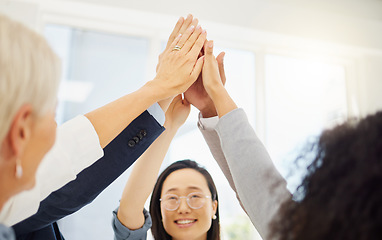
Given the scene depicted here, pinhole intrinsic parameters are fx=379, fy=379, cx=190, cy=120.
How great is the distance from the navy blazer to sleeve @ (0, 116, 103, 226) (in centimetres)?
4

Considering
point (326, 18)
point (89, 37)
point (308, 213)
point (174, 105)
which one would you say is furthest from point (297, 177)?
point (326, 18)

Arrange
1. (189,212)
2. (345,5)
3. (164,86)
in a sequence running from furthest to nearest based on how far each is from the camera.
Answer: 1. (345,5)
2. (189,212)
3. (164,86)

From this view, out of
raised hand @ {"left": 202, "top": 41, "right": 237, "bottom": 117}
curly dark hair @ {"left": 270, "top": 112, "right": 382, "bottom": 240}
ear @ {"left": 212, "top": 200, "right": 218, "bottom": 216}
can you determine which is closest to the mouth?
ear @ {"left": 212, "top": 200, "right": 218, "bottom": 216}

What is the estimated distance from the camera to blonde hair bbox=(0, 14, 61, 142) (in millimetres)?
463

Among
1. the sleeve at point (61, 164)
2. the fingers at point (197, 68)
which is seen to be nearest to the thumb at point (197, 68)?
the fingers at point (197, 68)

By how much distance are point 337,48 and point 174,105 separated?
3.09 meters

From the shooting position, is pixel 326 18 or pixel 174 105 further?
pixel 326 18

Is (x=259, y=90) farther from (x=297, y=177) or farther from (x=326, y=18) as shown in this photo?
(x=297, y=177)

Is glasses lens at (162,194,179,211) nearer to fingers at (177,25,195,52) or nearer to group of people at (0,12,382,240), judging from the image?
group of people at (0,12,382,240)

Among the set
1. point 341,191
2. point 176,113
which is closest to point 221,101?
point 176,113

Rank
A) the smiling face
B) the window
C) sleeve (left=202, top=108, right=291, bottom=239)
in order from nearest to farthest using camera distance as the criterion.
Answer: sleeve (left=202, top=108, right=291, bottom=239)
the smiling face
the window

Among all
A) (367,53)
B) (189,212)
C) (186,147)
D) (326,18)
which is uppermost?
(326,18)

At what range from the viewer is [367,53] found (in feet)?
12.7

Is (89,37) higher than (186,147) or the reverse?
higher
